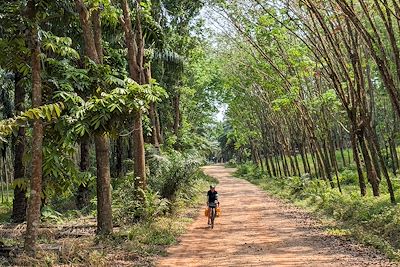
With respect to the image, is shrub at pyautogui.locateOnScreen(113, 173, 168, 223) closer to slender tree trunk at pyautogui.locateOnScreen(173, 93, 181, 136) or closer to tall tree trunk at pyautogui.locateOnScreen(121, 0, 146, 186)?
tall tree trunk at pyautogui.locateOnScreen(121, 0, 146, 186)

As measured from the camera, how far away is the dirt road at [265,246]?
10.2 meters

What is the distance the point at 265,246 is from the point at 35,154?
20.5 ft

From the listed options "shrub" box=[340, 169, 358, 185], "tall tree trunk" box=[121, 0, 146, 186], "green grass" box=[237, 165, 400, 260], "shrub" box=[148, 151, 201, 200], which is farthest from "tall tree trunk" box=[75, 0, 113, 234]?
"shrub" box=[340, 169, 358, 185]

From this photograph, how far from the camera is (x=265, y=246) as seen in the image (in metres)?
12.1

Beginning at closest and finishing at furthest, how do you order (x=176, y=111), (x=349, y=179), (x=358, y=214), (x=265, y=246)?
(x=265, y=246), (x=358, y=214), (x=349, y=179), (x=176, y=111)

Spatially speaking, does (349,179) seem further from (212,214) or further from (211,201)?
(212,214)

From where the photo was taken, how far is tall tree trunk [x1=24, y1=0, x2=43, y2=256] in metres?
9.33

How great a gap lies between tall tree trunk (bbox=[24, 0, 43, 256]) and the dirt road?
9.32 feet

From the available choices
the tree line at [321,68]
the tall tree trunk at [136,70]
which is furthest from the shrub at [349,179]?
the tall tree trunk at [136,70]

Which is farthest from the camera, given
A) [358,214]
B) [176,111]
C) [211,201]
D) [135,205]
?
[176,111]

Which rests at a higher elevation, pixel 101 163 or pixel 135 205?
pixel 101 163

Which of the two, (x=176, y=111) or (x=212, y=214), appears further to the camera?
(x=176, y=111)

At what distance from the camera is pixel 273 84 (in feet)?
84.7

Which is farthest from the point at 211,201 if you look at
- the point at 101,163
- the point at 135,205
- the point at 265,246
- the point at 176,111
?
the point at 176,111
